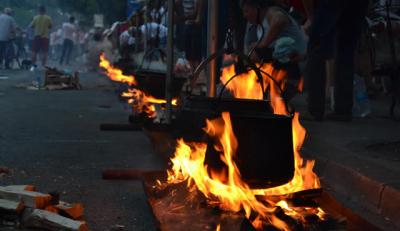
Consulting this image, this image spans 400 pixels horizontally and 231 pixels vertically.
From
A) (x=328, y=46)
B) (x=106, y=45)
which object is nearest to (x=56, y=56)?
(x=106, y=45)

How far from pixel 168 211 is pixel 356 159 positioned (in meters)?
2.17

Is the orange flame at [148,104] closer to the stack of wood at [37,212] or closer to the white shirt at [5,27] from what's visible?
the stack of wood at [37,212]

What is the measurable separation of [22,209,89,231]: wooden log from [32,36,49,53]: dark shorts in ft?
77.7

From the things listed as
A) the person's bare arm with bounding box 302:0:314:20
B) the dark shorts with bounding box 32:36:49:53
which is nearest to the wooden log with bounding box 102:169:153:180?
the person's bare arm with bounding box 302:0:314:20

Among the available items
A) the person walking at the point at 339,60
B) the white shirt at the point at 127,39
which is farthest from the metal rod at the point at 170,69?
the white shirt at the point at 127,39

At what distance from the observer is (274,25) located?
272 inches

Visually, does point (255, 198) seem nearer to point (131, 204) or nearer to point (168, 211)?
point (168, 211)

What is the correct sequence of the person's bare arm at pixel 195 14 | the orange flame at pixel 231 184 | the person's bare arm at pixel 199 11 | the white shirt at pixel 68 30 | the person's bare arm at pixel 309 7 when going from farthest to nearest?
the white shirt at pixel 68 30 < the person's bare arm at pixel 195 14 < the person's bare arm at pixel 199 11 < the person's bare arm at pixel 309 7 < the orange flame at pixel 231 184

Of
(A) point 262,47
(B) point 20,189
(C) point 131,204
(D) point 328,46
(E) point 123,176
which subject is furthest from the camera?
(D) point 328,46

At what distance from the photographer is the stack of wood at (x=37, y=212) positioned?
134 inches

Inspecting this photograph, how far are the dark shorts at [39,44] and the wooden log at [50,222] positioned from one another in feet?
77.7

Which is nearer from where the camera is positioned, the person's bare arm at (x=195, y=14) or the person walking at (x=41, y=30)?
the person's bare arm at (x=195, y=14)

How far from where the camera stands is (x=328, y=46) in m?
7.45

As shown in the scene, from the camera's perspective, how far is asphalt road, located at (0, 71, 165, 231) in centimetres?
416
